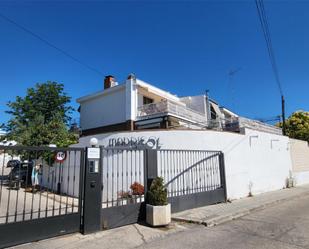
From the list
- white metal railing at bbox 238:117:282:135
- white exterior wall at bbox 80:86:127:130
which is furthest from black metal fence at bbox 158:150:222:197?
white exterior wall at bbox 80:86:127:130

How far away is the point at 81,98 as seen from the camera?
25.8 meters

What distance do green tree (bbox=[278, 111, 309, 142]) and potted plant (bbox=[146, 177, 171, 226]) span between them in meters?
31.1

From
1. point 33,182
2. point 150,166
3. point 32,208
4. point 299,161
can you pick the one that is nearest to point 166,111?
point 150,166

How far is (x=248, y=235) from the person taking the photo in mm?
6469

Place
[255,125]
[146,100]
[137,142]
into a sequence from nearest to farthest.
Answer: [137,142] → [255,125] → [146,100]

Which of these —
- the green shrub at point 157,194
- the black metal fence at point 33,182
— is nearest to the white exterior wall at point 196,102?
the green shrub at point 157,194

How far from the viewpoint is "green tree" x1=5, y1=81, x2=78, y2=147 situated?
1959 centimetres

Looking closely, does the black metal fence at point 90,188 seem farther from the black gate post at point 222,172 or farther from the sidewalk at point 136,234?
the sidewalk at point 136,234

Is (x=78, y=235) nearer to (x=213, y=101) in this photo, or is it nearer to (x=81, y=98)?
(x=81, y=98)

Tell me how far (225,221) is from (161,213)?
2428 mm

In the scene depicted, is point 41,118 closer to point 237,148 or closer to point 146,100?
point 146,100

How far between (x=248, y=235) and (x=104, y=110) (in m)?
19.2

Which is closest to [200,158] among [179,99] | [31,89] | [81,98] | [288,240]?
[288,240]

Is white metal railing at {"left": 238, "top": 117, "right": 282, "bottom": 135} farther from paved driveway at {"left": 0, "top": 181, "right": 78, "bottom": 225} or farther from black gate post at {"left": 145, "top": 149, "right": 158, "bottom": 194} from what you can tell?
paved driveway at {"left": 0, "top": 181, "right": 78, "bottom": 225}
